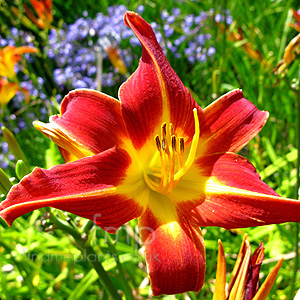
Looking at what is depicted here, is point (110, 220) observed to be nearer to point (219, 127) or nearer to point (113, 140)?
point (113, 140)

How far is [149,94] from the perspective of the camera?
0.84 m

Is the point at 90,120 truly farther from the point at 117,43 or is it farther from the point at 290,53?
the point at 117,43

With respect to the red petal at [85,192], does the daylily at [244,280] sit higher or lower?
lower

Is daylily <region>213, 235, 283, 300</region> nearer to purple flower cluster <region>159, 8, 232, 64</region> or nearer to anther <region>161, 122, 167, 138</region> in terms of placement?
anther <region>161, 122, 167, 138</region>

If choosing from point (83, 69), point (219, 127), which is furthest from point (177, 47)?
point (219, 127)

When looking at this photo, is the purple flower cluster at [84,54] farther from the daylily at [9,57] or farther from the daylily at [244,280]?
the daylily at [244,280]

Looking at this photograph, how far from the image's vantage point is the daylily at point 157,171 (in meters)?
0.70

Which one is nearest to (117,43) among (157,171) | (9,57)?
(9,57)

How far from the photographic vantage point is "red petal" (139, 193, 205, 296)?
707 mm

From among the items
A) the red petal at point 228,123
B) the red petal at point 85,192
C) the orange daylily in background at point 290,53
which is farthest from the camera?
the orange daylily in background at point 290,53

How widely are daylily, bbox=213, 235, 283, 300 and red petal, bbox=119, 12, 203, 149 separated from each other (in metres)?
0.33

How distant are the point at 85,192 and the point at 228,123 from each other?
415mm

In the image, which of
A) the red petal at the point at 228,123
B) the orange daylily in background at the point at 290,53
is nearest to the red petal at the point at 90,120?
the red petal at the point at 228,123

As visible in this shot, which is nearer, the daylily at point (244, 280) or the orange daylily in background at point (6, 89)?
the daylily at point (244, 280)
